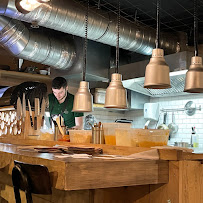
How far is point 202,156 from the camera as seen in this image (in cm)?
183

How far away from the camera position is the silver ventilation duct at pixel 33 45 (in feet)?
15.4

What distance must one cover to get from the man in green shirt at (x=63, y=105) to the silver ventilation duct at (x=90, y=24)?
2.84 ft

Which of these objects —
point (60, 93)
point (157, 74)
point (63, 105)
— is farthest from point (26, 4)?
point (63, 105)

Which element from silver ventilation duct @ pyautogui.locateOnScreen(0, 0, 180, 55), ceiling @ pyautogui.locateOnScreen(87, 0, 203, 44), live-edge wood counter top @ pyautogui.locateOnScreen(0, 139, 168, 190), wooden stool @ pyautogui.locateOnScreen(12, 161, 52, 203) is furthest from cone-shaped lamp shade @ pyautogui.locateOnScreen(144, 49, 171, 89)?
ceiling @ pyautogui.locateOnScreen(87, 0, 203, 44)

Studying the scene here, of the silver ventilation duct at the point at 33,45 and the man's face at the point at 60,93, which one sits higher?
the silver ventilation duct at the point at 33,45

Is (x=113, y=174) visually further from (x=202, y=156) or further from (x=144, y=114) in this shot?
(x=144, y=114)

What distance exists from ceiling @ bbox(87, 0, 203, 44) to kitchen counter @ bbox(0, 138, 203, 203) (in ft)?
11.5

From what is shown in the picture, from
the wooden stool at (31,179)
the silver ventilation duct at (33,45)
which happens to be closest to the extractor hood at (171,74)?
the silver ventilation duct at (33,45)

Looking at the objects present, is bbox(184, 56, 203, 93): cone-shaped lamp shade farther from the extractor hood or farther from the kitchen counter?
the extractor hood

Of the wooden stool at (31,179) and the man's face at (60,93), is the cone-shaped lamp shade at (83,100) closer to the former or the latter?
the wooden stool at (31,179)

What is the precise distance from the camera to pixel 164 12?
17.6 ft

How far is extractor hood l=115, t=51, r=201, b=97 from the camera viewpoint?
16.7ft

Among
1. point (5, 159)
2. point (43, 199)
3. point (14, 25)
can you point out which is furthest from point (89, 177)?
point (14, 25)

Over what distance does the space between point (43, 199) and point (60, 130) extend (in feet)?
2.27
